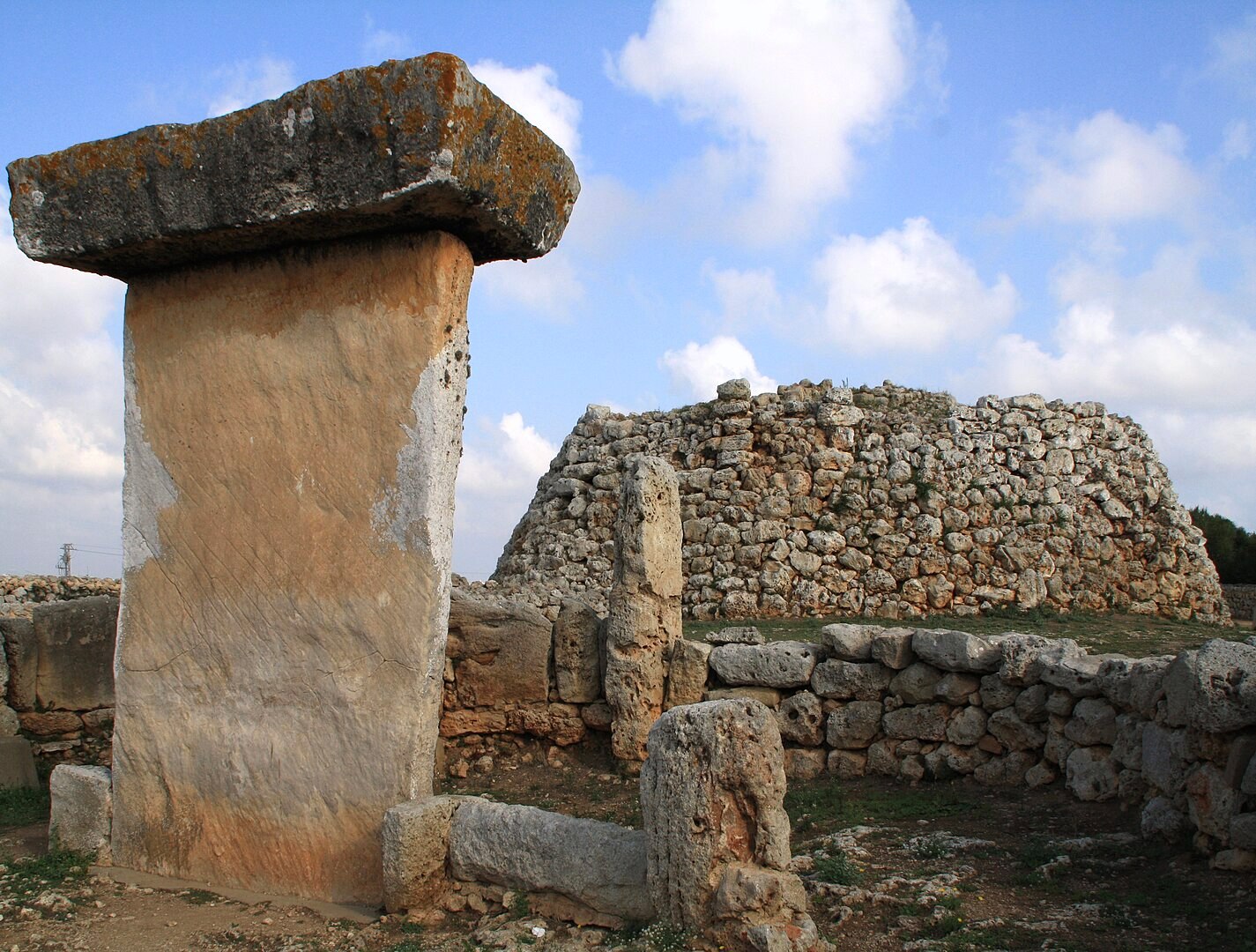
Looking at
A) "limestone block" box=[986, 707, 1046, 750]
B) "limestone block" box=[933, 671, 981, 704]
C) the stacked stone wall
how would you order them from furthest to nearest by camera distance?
the stacked stone wall → "limestone block" box=[933, 671, 981, 704] → "limestone block" box=[986, 707, 1046, 750]

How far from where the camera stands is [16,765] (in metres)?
6.29

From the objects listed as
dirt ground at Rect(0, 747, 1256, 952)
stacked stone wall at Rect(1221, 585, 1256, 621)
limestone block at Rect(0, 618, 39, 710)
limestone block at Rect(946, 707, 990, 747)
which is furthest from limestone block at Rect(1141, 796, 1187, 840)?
stacked stone wall at Rect(1221, 585, 1256, 621)

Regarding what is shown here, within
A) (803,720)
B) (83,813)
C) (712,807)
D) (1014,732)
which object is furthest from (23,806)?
(1014,732)

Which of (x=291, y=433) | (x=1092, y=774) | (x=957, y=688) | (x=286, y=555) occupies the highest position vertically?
(x=291, y=433)

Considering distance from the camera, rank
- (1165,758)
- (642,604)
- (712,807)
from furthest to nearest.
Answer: (642,604)
(1165,758)
(712,807)

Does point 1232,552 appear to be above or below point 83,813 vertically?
above

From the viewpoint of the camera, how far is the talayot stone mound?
1282 cm

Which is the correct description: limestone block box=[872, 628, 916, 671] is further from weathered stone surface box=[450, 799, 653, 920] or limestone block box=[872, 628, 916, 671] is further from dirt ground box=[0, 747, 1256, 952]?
weathered stone surface box=[450, 799, 653, 920]

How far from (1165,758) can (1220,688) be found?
64cm

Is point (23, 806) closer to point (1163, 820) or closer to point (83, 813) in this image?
point (83, 813)

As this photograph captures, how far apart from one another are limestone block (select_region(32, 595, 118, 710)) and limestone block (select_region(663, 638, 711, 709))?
3619 mm

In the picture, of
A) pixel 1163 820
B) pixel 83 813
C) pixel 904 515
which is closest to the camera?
pixel 1163 820

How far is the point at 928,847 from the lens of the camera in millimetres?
4961

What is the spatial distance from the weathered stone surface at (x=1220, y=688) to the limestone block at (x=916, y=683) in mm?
1995
